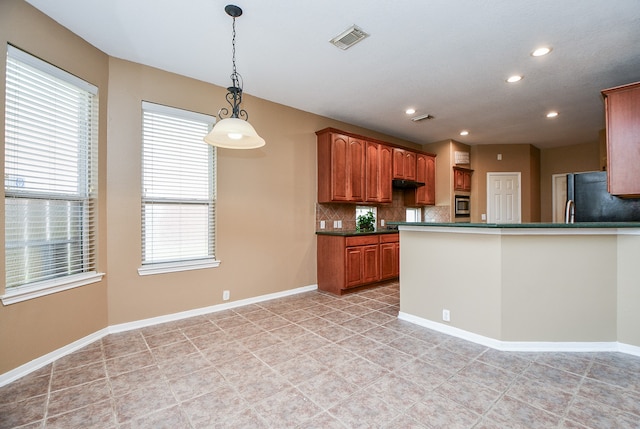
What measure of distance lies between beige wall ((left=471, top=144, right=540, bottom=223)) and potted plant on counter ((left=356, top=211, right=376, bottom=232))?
9.51ft

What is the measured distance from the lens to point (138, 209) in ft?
10.4

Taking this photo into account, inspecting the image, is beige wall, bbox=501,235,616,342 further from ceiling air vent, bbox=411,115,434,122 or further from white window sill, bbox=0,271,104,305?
white window sill, bbox=0,271,104,305

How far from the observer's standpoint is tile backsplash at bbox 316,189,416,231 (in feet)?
16.1

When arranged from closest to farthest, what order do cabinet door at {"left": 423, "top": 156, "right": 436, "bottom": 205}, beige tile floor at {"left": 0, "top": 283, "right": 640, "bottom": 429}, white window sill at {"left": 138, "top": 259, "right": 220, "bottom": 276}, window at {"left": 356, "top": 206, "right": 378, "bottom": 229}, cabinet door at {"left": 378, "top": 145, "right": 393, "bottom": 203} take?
beige tile floor at {"left": 0, "top": 283, "right": 640, "bottom": 429} → white window sill at {"left": 138, "top": 259, "right": 220, "bottom": 276} → cabinet door at {"left": 378, "top": 145, "right": 393, "bottom": 203} → window at {"left": 356, "top": 206, "right": 378, "bottom": 229} → cabinet door at {"left": 423, "top": 156, "right": 436, "bottom": 205}

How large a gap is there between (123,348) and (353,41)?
139 inches

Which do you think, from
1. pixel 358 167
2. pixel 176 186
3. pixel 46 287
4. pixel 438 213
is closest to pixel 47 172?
pixel 46 287

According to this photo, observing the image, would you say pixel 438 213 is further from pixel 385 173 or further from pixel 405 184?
pixel 385 173

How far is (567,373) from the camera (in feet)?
7.34

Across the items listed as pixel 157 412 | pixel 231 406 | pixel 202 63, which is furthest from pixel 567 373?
pixel 202 63

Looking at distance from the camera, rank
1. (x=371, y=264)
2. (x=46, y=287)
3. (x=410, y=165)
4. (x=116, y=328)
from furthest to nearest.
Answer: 1. (x=410, y=165)
2. (x=371, y=264)
3. (x=116, y=328)
4. (x=46, y=287)

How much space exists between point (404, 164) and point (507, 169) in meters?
2.79

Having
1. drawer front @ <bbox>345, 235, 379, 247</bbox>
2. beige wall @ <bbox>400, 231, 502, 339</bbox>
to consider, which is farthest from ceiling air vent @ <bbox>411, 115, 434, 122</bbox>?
beige wall @ <bbox>400, 231, 502, 339</bbox>

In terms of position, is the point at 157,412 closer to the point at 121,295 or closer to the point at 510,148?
the point at 121,295

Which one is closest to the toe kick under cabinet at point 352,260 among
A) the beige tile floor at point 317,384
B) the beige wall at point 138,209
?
the beige wall at point 138,209
